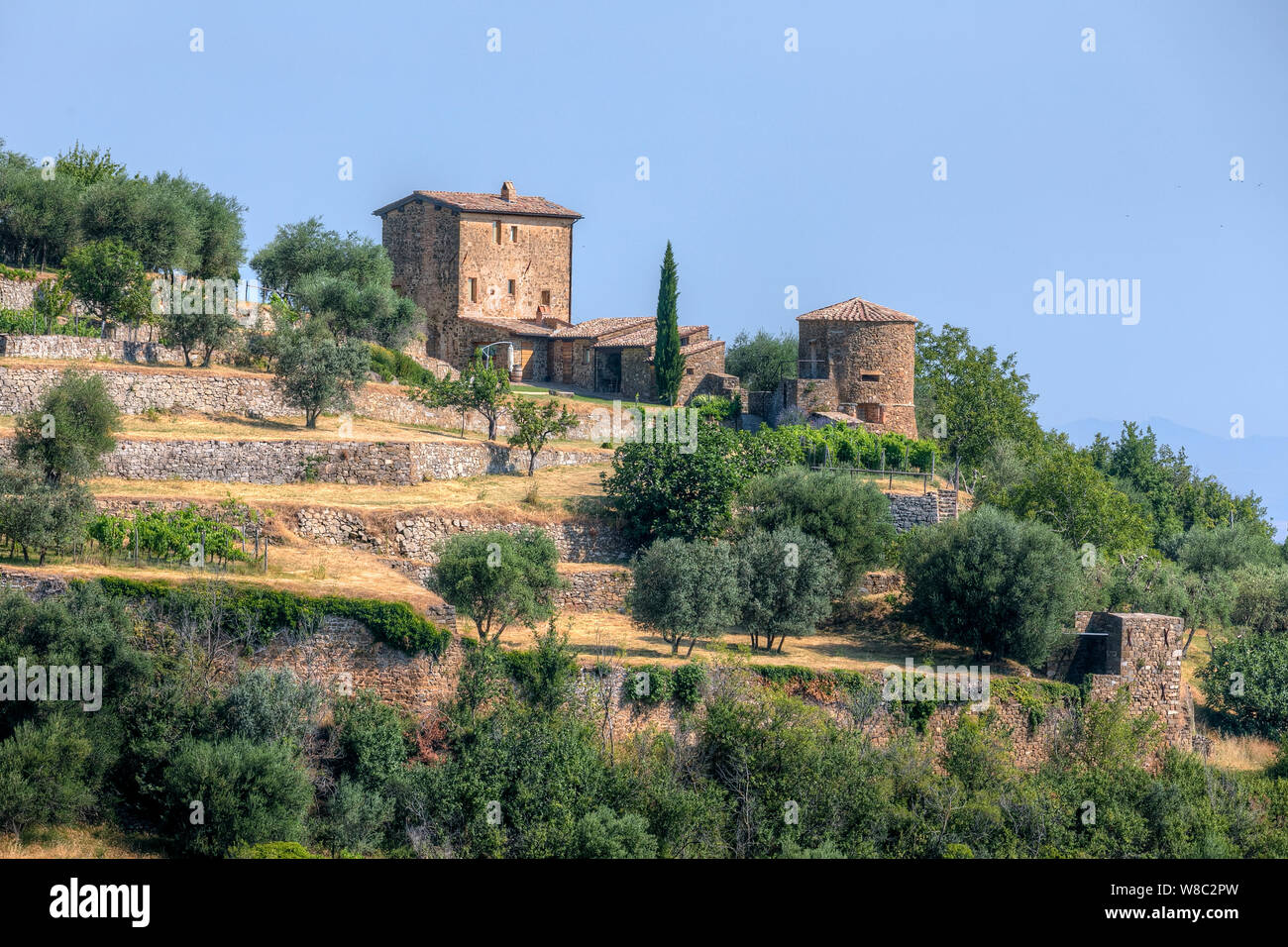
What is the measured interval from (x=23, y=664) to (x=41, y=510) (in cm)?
364

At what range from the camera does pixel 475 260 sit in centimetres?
5341

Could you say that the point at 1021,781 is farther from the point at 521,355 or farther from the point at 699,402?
the point at 521,355

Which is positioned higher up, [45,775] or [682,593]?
[682,593]

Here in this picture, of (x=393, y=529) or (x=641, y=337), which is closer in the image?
(x=393, y=529)

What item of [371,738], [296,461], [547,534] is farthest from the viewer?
[296,461]

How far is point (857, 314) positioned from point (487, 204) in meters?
16.9

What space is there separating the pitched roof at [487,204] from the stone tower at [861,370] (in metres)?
15.0

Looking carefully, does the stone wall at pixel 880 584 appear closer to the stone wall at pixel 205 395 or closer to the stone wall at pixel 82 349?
the stone wall at pixel 205 395

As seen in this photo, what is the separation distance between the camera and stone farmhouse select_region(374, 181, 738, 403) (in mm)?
49188

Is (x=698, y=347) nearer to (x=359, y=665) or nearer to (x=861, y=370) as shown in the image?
(x=861, y=370)

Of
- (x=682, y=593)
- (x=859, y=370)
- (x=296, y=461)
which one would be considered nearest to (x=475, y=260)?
(x=859, y=370)

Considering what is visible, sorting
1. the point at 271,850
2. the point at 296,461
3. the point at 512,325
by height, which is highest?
the point at 512,325

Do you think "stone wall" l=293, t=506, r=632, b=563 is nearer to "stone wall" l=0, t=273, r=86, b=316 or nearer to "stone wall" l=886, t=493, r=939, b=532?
"stone wall" l=886, t=493, r=939, b=532

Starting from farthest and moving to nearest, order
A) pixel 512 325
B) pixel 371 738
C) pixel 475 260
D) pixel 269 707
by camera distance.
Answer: pixel 475 260 < pixel 512 325 < pixel 371 738 < pixel 269 707
